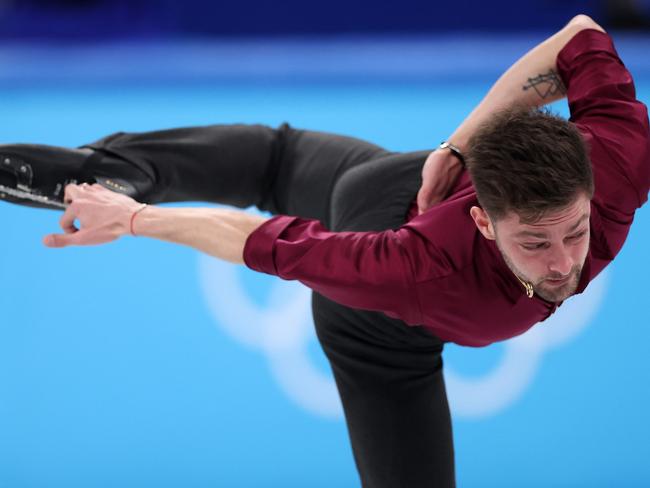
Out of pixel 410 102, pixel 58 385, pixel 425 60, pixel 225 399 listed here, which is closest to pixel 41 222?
pixel 58 385

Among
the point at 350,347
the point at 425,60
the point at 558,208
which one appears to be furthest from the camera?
the point at 425,60

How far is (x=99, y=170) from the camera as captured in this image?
1993mm

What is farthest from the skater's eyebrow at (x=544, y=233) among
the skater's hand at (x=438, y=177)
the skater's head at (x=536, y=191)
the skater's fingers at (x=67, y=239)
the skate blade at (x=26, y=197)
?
the skate blade at (x=26, y=197)

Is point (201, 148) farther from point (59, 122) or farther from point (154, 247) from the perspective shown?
point (59, 122)

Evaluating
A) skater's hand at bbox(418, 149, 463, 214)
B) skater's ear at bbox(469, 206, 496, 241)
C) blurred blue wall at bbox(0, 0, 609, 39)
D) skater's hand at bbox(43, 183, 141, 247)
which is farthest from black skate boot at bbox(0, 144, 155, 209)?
blurred blue wall at bbox(0, 0, 609, 39)

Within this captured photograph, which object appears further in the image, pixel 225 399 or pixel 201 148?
pixel 225 399

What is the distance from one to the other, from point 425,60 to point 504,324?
1804mm

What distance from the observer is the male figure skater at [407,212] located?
149 centimetres

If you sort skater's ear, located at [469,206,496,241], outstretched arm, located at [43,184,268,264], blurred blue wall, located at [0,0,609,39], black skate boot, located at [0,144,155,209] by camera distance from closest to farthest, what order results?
skater's ear, located at [469,206,496,241]
outstretched arm, located at [43,184,268,264]
black skate boot, located at [0,144,155,209]
blurred blue wall, located at [0,0,609,39]

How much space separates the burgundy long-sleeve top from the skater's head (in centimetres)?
8

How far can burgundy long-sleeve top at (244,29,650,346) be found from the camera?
1.58 metres

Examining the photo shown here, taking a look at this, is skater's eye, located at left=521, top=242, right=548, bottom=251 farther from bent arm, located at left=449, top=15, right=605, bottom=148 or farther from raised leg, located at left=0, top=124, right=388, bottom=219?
raised leg, located at left=0, top=124, right=388, bottom=219

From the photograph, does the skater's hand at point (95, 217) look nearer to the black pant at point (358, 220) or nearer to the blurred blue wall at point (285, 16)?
the black pant at point (358, 220)

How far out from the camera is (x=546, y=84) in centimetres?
189
